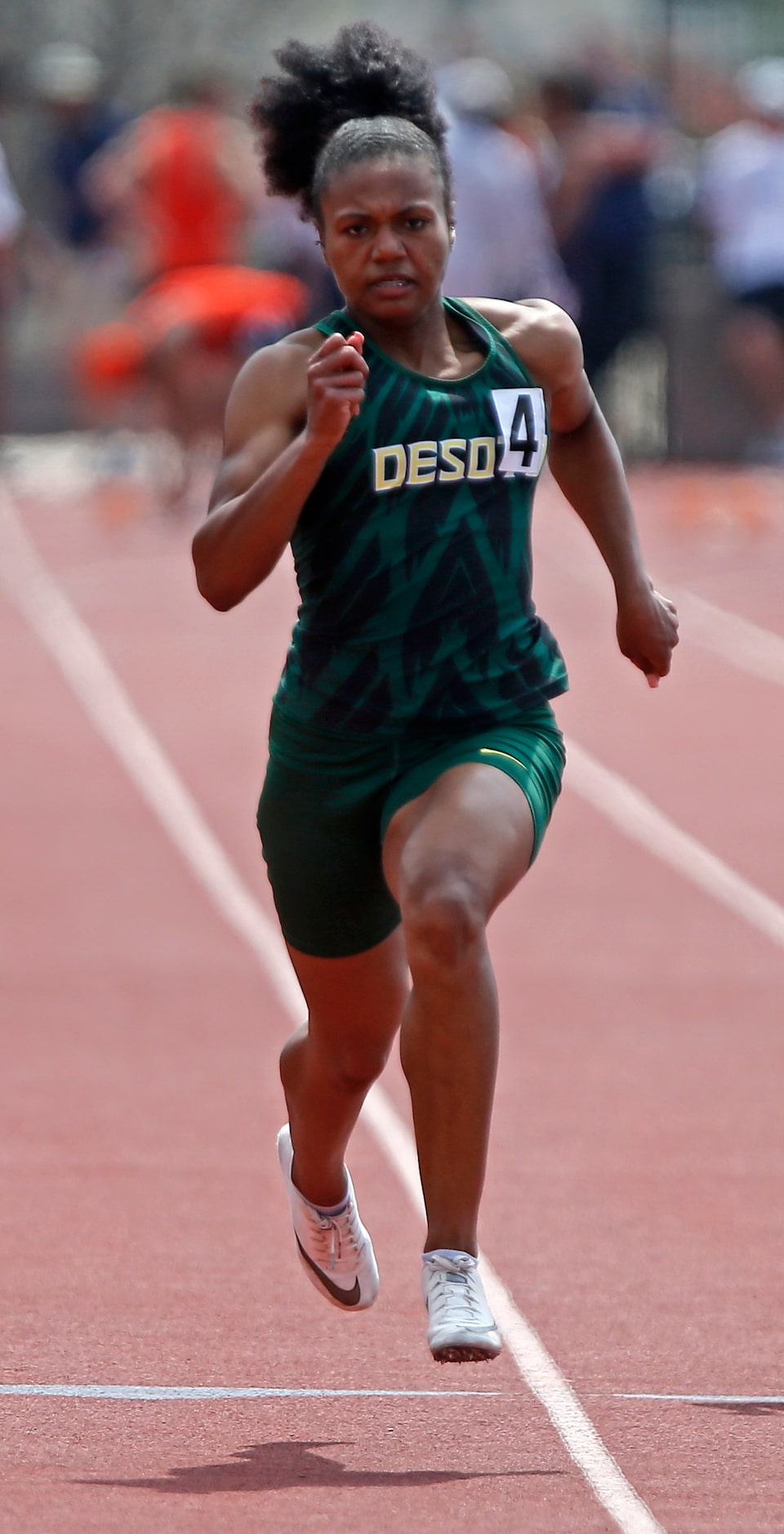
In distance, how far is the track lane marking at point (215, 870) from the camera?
12.2 feet

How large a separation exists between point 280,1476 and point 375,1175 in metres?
1.99

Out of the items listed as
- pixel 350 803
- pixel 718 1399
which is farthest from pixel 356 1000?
pixel 718 1399

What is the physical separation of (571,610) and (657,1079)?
679 centimetres

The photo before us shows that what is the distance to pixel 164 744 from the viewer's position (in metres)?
10.4

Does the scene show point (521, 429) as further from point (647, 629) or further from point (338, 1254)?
point (338, 1254)

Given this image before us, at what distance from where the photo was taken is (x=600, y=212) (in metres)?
16.4

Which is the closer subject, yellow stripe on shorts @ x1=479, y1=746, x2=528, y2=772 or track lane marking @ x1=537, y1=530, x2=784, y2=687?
yellow stripe on shorts @ x1=479, y1=746, x2=528, y2=772

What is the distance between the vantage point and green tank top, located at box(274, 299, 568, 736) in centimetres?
377

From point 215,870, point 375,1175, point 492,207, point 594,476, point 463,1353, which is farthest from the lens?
point 492,207

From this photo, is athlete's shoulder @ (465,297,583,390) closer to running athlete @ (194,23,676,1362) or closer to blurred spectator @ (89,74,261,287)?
running athlete @ (194,23,676,1362)

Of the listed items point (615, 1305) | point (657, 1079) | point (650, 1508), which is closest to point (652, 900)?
point (657, 1079)

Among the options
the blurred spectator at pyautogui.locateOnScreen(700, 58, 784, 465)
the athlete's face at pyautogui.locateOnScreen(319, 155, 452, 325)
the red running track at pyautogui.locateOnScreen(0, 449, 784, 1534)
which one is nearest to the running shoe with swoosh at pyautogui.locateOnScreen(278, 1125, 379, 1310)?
the red running track at pyautogui.locateOnScreen(0, 449, 784, 1534)

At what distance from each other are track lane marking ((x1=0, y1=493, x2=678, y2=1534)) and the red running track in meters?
0.03

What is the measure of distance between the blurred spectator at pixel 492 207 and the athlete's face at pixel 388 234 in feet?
33.6
